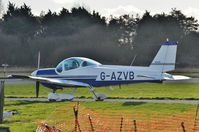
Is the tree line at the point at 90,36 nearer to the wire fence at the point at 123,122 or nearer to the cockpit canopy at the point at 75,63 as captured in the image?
the cockpit canopy at the point at 75,63

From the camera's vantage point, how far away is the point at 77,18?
7094 centimetres

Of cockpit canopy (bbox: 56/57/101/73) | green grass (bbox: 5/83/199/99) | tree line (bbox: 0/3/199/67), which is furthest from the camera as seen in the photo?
tree line (bbox: 0/3/199/67)

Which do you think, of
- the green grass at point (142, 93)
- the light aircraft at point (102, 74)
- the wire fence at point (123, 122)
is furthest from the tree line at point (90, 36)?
the wire fence at point (123, 122)

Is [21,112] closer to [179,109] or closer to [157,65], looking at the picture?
[179,109]

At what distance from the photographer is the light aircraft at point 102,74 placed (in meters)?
20.3

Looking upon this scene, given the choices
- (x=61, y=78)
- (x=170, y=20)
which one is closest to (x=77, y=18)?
(x=170, y=20)

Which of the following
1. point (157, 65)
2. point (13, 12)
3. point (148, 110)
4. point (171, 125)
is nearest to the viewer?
point (171, 125)

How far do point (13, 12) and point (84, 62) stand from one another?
Result: 58979 millimetres

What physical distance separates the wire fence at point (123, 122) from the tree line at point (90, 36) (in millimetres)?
42022

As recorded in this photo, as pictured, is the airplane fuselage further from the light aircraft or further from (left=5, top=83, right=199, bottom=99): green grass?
(left=5, top=83, right=199, bottom=99): green grass

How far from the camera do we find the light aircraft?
66.6 feet

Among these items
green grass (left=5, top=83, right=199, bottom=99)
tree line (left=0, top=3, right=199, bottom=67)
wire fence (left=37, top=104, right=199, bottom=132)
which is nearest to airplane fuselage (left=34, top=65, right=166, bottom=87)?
green grass (left=5, top=83, right=199, bottom=99)

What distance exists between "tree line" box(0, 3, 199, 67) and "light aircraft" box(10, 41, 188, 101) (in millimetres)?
34865

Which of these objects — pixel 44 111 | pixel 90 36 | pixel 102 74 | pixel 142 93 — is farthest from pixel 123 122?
pixel 90 36
